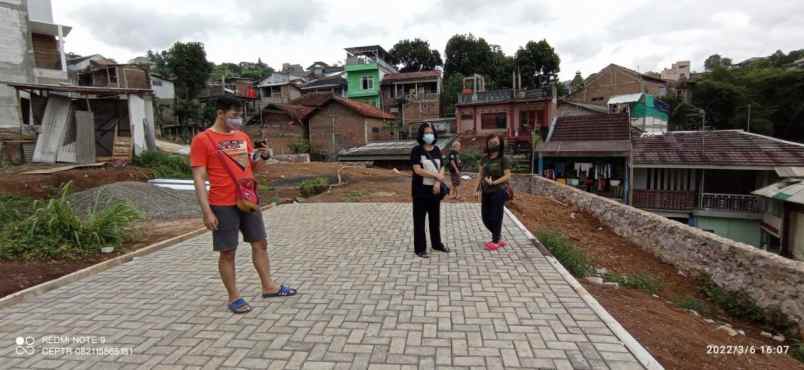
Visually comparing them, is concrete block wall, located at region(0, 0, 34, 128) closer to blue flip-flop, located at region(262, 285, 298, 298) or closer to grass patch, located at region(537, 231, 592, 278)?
blue flip-flop, located at region(262, 285, 298, 298)

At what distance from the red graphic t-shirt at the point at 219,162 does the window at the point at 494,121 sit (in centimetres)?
2743

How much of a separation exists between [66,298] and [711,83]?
137 feet

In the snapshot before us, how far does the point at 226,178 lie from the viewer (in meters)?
3.36

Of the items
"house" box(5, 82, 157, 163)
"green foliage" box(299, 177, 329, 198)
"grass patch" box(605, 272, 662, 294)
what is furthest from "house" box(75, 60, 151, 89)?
"grass patch" box(605, 272, 662, 294)

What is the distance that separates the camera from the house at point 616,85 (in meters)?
35.5

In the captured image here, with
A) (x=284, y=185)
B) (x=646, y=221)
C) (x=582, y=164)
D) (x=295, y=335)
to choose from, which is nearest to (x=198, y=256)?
(x=295, y=335)

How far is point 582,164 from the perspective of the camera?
2044 centimetres

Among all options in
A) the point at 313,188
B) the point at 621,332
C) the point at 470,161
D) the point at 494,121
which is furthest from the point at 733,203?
the point at 621,332

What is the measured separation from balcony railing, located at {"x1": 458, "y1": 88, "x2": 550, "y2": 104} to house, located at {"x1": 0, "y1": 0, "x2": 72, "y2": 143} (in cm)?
2518

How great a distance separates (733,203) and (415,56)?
38.2 metres

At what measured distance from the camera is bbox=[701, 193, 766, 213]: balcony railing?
16156mm

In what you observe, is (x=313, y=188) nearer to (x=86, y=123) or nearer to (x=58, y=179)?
(x=58, y=179)

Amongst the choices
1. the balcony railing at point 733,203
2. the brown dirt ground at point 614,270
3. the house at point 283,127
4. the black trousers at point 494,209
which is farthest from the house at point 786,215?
the house at point 283,127

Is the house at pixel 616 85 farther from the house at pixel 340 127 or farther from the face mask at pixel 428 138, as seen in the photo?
the face mask at pixel 428 138
